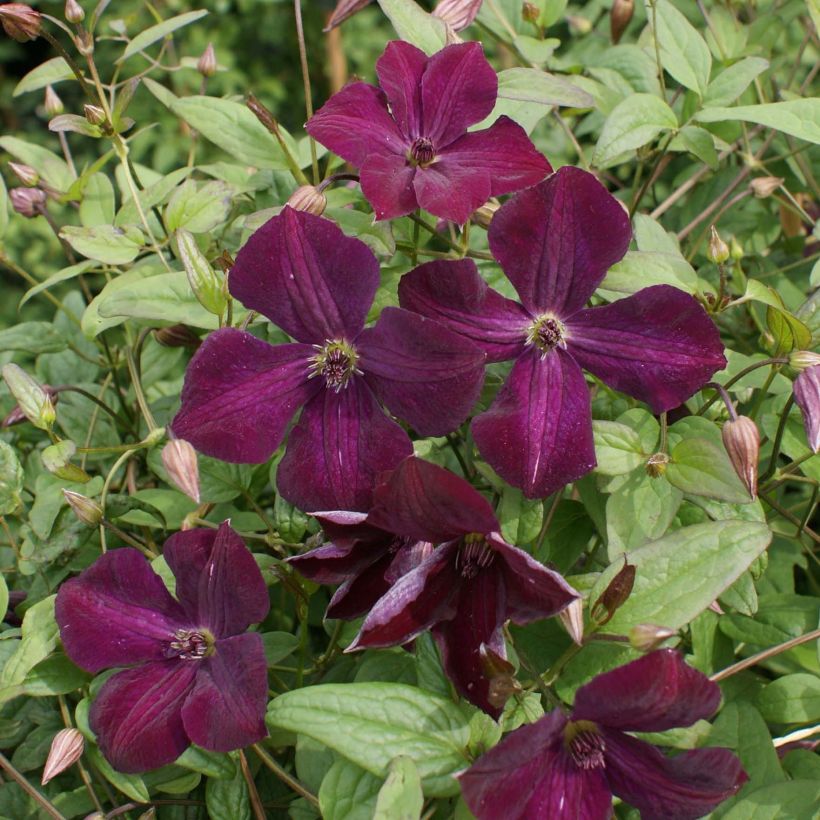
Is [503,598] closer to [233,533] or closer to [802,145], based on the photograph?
[233,533]

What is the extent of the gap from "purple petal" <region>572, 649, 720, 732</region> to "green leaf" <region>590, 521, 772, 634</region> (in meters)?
0.08

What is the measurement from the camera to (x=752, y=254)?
1014mm

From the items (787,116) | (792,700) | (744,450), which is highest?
(787,116)

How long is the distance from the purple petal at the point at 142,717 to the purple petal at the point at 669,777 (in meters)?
0.28

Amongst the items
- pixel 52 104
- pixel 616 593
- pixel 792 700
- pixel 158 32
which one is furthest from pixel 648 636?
pixel 52 104

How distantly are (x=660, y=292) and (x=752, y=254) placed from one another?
1.48 feet

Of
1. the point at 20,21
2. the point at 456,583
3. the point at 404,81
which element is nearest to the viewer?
the point at 456,583

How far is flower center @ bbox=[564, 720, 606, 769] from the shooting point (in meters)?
0.57

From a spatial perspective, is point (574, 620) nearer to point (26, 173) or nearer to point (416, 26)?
point (416, 26)

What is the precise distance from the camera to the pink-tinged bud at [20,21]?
0.80 metres

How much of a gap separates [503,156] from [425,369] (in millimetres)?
172

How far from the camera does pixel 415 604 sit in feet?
1.87

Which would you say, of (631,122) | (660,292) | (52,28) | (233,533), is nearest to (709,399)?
(660,292)

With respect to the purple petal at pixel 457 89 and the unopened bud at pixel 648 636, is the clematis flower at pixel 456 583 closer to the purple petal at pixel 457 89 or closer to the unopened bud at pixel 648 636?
the unopened bud at pixel 648 636
